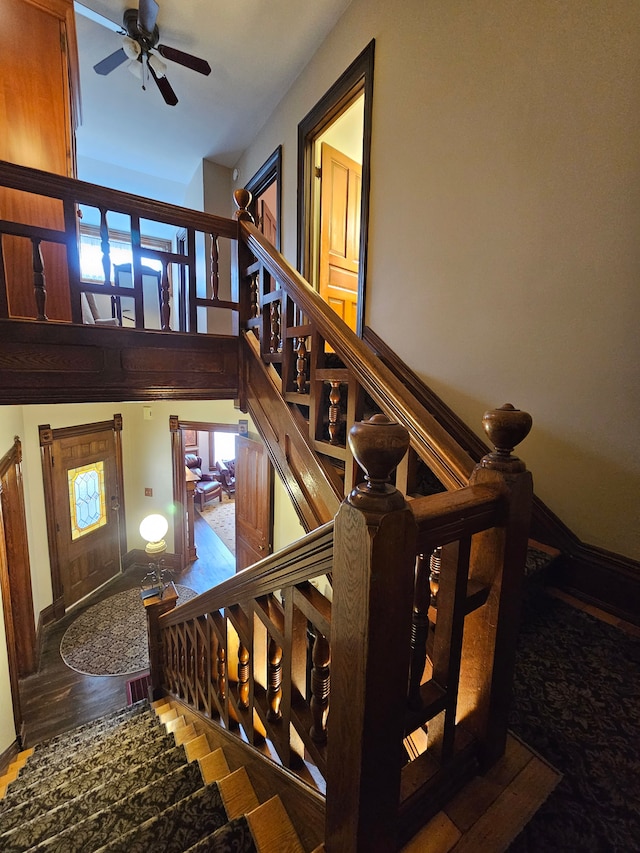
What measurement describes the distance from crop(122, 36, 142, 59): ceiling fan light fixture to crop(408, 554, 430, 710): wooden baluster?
4.09m

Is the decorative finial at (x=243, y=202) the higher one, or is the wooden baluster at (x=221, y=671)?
the decorative finial at (x=243, y=202)

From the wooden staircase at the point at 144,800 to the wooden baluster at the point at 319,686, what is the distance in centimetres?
28

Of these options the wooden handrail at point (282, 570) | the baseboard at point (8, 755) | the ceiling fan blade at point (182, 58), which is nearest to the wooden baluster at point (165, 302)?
the wooden handrail at point (282, 570)

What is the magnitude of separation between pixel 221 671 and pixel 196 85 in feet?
15.8

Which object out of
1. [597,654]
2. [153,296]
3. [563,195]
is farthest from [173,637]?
[153,296]

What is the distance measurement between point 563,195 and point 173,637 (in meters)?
3.00

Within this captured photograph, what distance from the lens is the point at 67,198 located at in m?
1.69

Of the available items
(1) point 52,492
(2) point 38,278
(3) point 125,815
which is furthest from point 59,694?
(2) point 38,278

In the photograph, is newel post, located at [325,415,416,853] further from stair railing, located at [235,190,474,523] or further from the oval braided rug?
the oval braided rug

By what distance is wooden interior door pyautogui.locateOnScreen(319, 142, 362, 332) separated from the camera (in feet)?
10.6

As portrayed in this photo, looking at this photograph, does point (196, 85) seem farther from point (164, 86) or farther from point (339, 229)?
point (339, 229)

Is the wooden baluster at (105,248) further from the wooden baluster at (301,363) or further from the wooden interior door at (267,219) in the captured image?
the wooden interior door at (267,219)

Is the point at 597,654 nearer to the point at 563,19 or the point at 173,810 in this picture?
the point at 173,810

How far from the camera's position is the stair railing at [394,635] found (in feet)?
1.92
